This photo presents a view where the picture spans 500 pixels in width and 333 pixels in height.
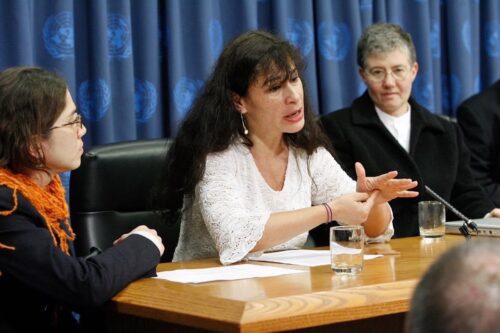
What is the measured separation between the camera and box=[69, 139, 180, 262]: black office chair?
93.7 inches

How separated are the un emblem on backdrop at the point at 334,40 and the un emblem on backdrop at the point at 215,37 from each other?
1.64 feet

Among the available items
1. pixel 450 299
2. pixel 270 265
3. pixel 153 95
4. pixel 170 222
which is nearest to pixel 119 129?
→ pixel 153 95

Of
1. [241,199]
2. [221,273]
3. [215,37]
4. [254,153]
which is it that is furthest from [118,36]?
[221,273]

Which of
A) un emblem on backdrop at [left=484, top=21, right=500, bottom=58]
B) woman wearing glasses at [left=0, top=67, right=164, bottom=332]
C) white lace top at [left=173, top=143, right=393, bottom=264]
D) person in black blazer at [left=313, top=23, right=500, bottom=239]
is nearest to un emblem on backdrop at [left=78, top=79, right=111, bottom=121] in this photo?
white lace top at [left=173, top=143, right=393, bottom=264]

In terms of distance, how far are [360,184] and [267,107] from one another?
0.34 metres

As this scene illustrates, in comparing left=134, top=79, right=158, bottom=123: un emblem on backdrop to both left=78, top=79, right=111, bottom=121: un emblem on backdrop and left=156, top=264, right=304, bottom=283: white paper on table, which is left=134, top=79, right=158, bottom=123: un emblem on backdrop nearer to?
left=78, top=79, right=111, bottom=121: un emblem on backdrop

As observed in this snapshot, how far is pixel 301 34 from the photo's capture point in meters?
3.48

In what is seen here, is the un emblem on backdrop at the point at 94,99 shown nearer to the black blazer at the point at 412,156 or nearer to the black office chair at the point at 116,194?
the black office chair at the point at 116,194

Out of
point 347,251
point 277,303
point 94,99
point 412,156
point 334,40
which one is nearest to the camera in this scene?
point 277,303

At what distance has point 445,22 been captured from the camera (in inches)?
159

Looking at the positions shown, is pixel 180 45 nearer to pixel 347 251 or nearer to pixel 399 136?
pixel 399 136

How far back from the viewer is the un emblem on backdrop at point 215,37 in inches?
126

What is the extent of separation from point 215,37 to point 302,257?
131cm

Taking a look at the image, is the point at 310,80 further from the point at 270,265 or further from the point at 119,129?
the point at 270,265
